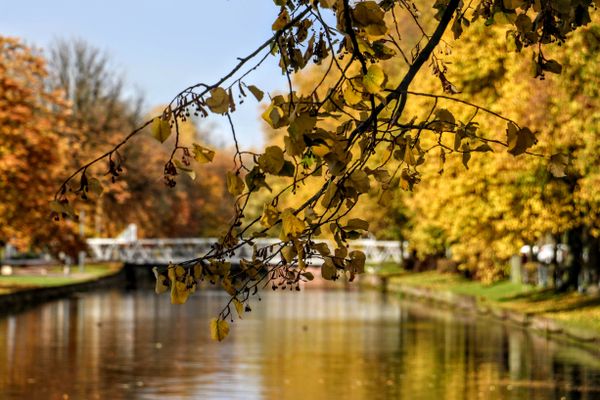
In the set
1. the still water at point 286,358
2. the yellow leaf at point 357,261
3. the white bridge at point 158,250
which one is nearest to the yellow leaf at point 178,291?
the yellow leaf at point 357,261

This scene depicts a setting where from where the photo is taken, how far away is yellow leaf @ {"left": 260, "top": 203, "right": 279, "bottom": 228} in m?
6.93

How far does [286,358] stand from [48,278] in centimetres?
4180

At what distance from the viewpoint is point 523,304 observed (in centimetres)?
4172

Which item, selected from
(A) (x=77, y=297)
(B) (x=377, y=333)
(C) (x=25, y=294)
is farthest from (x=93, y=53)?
(B) (x=377, y=333)

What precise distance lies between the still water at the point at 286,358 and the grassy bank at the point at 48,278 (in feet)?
27.5

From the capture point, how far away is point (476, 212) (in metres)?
39.6

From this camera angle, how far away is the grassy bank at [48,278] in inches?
2135

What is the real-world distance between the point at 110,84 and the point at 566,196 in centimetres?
5930

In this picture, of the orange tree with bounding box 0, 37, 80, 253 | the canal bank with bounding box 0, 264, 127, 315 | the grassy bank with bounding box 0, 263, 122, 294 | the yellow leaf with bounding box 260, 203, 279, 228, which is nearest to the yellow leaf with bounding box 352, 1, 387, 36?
the yellow leaf with bounding box 260, 203, 279, 228

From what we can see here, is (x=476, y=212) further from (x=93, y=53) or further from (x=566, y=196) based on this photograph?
(x=93, y=53)

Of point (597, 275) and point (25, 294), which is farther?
point (25, 294)

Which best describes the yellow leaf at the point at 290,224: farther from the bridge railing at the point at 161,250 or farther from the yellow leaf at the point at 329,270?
the bridge railing at the point at 161,250

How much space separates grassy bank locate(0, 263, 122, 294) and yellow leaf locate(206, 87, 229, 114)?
42.1m

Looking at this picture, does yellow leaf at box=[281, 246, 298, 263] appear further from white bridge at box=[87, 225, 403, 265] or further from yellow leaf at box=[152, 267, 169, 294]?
white bridge at box=[87, 225, 403, 265]
